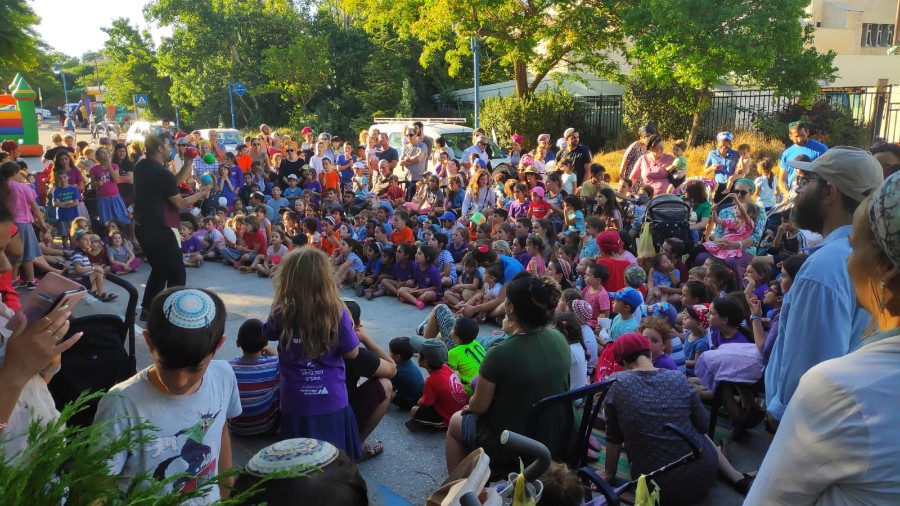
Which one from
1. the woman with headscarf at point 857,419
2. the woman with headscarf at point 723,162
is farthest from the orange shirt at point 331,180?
the woman with headscarf at point 857,419

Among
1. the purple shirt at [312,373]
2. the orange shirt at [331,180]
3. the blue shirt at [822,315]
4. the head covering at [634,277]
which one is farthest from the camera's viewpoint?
the orange shirt at [331,180]

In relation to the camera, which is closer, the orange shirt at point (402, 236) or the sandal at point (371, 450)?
the sandal at point (371, 450)

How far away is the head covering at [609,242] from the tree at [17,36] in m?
11.5

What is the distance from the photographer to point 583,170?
1229 cm

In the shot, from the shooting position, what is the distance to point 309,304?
3.84 m

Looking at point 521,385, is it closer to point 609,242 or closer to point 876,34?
point 609,242

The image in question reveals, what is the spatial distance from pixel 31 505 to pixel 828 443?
152cm

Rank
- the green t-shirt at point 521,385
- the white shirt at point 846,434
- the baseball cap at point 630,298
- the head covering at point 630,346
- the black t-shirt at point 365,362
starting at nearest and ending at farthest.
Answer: the white shirt at point 846,434 < the green t-shirt at point 521,385 < the head covering at point 630,346 < the black t-shirt at point 365,362 < the baseball cap at point 630,298

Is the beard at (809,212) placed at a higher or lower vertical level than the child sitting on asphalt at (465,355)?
higher

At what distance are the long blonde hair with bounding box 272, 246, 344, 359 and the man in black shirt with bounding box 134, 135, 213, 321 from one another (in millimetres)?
3661

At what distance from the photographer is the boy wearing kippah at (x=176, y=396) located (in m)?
2.32

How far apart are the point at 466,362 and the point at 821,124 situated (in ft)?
55.4

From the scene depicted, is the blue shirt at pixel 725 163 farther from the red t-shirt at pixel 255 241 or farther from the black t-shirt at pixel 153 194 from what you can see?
the black t-shirt at pixel 153 194

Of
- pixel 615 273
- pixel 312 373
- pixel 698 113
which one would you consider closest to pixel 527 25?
pixel 698 113
